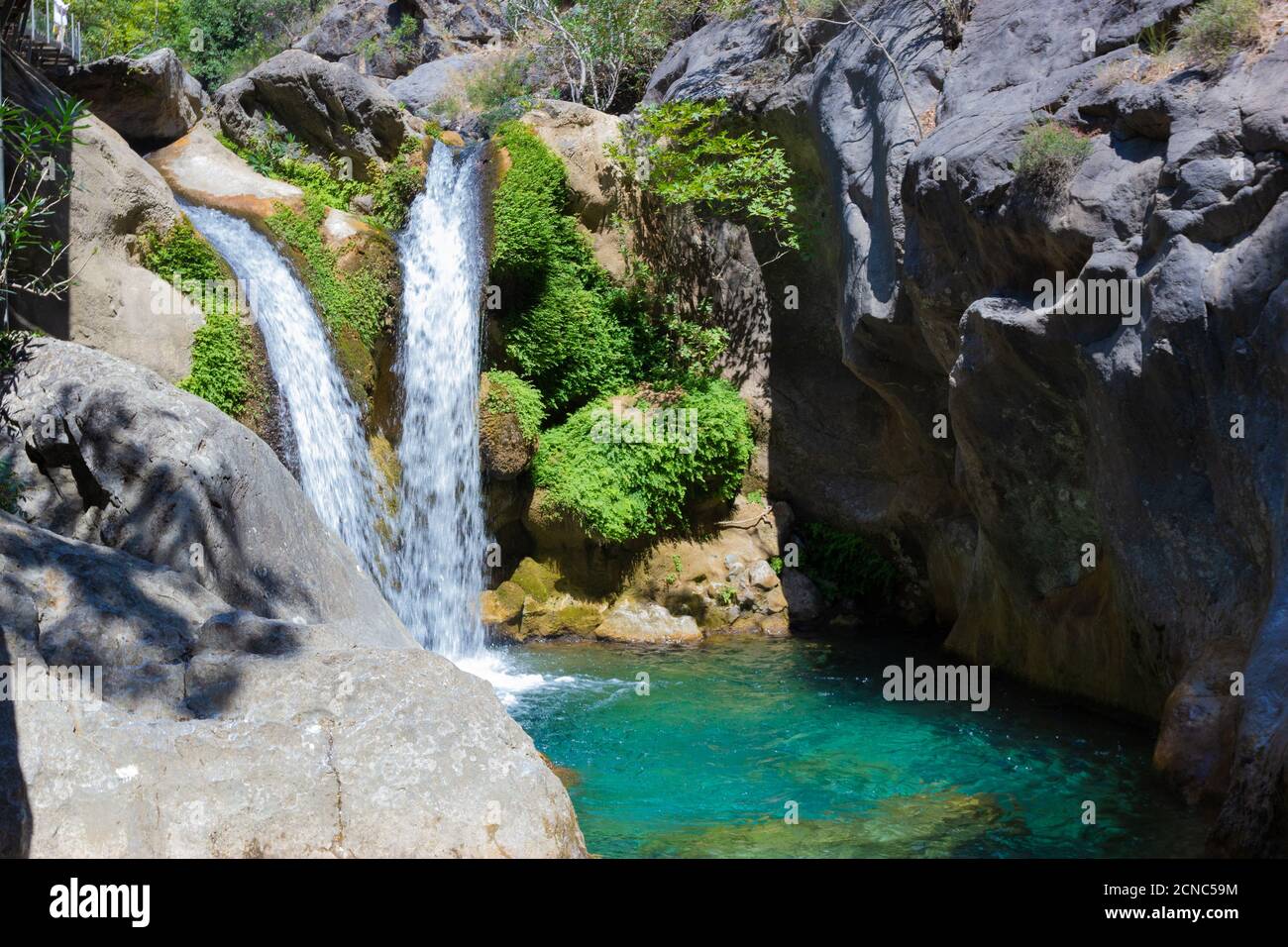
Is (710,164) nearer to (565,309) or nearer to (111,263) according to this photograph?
(565,309)

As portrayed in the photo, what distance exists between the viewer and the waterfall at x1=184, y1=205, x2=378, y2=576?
1069 cm

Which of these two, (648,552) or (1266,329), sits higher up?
(1266,329)

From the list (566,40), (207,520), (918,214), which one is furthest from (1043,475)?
(566,40)

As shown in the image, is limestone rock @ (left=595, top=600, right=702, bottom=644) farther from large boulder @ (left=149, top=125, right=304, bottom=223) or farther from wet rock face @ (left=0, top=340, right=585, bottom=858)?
wet rock face @ (left=0, top=340, right=585, bottom=858)

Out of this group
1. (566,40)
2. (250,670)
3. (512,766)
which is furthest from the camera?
(566,40)

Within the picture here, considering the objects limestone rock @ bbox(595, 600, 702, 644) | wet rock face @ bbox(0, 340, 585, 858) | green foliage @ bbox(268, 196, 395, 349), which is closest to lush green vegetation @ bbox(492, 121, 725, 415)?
green foliage @ bbox(268, 196, 395, 349)

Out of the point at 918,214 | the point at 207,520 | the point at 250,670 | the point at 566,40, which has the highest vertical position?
the point at 566,40

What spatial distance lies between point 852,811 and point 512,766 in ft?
12.6

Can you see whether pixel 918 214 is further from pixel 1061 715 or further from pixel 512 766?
pixel 512 766

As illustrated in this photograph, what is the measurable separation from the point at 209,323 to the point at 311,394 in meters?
1.15

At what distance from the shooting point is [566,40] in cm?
1841

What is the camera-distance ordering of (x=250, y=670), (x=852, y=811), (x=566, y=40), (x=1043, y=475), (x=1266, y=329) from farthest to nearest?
(x=566, y=40), (x=1043, y=475), (x=852, y=811), (x=1266, y=329), (x=250, y=670)

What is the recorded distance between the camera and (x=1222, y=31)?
7.25m

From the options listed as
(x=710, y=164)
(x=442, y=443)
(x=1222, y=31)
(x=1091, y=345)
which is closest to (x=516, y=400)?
(x=442, y=443)
